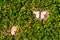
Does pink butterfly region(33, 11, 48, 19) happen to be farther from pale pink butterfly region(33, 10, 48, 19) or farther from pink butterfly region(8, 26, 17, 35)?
pink butterfly region(8, 26, 17, 35)

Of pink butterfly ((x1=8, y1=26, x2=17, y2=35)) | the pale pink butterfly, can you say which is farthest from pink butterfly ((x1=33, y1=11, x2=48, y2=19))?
pink butterfly ((x1=8, y1=26, x2=17, y2=35))

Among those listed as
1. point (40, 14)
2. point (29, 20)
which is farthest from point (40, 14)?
point (29, 20)

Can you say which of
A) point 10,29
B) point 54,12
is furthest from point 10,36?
point 54,12

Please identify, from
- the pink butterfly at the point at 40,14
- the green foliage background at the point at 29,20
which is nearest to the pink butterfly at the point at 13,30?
the green foliage background at the point at 29,20

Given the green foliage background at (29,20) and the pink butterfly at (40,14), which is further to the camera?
the pink butterfly at (40,14)

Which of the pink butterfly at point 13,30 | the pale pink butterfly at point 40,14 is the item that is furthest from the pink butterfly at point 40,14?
the pink butterfly at point 13,30

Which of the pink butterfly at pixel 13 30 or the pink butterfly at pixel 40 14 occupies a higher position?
the pink butterfly at pixel 40 14

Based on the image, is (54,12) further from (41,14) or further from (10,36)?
(10,36)

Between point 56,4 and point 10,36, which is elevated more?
point 56,4

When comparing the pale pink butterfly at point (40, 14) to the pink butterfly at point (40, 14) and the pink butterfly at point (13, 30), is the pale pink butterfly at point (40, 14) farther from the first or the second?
the pink butterfly at point (13, 30)
